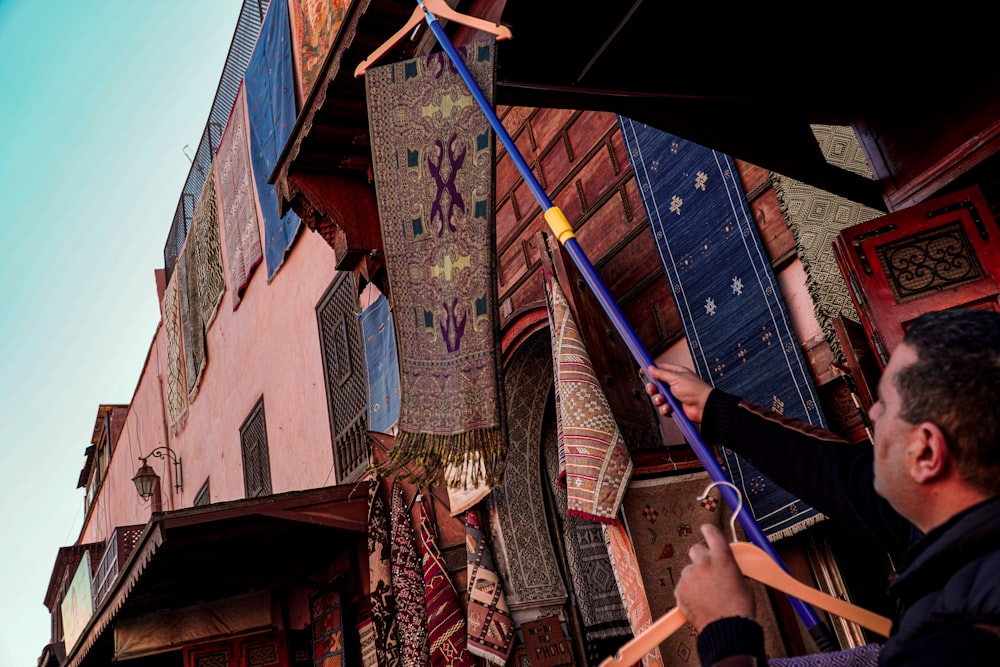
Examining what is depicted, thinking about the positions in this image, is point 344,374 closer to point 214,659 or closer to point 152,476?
point 214,659

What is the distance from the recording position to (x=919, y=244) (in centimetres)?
286

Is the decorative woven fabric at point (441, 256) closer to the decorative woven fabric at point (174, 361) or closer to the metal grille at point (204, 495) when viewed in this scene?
the metal grille at point (204, 495)

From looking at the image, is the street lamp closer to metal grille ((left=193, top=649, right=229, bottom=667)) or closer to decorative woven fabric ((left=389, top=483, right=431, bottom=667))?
metal grille ((left=193, top=649, right=229, bottom=667))

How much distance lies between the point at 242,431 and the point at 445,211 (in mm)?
9411

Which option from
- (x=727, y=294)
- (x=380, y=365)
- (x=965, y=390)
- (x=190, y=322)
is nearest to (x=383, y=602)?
(x=380, y=365)

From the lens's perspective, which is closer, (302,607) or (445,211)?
(445,211)

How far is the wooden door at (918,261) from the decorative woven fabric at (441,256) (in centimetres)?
122

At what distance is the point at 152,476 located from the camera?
14.4 meters

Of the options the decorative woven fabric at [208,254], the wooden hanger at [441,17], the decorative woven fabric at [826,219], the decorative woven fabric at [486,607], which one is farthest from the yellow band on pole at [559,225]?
the decorative woven fabric at [208,254]

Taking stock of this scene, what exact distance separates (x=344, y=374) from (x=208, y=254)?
5.82m

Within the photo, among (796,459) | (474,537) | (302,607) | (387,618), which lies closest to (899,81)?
(796,459)

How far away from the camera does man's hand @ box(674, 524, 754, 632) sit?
4.64ft

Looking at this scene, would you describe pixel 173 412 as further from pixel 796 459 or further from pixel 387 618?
pixel 796 459

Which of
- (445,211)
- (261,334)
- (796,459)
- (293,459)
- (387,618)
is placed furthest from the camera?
(261,334)
